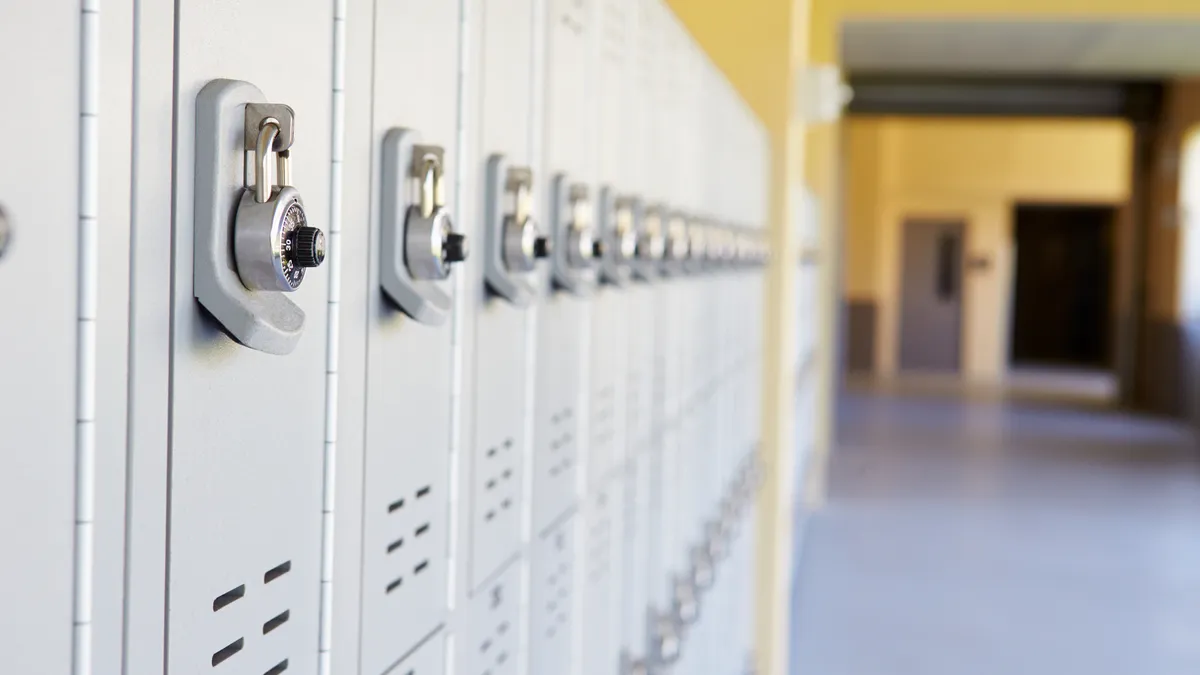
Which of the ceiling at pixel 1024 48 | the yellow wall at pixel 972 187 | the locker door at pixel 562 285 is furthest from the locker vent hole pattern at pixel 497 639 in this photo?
the yellow wall at pixel 972 187

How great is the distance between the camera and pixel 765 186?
4039 mm

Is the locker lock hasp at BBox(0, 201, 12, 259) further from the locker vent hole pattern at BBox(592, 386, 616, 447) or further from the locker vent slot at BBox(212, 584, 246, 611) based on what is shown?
the locker vent hole pattern at BBox(592, 386, 616, 447)

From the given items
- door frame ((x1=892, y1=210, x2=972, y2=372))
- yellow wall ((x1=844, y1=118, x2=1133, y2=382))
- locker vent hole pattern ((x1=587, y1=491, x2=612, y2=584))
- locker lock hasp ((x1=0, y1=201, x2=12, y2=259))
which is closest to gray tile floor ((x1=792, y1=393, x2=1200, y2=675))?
locker vent hole pattern ((x1=587, y1=491, x2=612, y2=584))

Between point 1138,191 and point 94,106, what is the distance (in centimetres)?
1550

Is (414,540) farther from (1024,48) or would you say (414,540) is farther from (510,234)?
(1024,48)

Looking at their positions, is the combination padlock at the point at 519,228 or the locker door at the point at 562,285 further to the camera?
the locker door at the point at 562,285

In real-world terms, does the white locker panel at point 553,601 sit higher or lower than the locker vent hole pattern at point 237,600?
lower

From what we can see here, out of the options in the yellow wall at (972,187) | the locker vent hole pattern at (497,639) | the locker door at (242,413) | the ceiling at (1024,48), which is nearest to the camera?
the locker door at (242,413)

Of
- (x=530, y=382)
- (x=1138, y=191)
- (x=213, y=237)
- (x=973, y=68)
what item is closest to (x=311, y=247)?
(x=213, y=237)

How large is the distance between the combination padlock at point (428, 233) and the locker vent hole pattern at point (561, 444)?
57cm

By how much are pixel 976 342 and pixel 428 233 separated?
765 inches

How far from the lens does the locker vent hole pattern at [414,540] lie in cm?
92

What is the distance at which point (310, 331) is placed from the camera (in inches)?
29.8

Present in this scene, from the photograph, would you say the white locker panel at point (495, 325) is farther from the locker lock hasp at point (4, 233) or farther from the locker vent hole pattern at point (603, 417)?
the locker lock hasp at point (4, 233)
